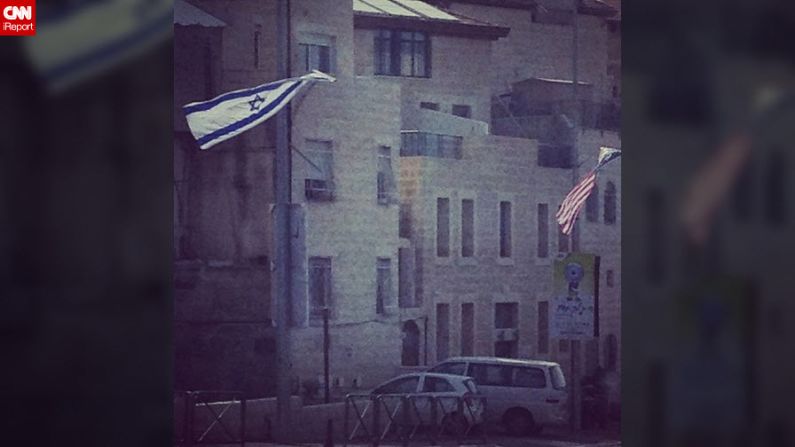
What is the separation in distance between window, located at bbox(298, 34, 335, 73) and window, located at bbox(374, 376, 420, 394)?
2515 mm

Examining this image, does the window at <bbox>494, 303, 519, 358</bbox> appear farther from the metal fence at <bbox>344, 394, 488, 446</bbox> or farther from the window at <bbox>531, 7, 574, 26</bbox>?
the window at <bbox>531, 7, 574, 26</bbox>

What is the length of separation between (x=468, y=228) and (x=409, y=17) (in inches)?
68.5

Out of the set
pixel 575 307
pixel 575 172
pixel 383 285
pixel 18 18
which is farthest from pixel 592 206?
pixel 18 18

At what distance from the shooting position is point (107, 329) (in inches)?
483

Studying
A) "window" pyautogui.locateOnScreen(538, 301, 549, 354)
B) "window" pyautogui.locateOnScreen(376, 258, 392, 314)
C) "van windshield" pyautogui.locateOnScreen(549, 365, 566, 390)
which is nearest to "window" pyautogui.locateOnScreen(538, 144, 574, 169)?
"window" pyautogui.locateOnScreen(538, 301, 549, 354)

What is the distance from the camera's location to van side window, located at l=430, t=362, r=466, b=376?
1370 cm

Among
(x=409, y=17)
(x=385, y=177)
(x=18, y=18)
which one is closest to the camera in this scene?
(x=18, y=18)

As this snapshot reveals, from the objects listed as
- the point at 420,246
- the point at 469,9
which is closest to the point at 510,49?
the point at 469,9

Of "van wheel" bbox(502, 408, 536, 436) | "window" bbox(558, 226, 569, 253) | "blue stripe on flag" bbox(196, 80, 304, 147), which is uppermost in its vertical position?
"blue stripe on flag" bbox(196, 80, 304, 147)

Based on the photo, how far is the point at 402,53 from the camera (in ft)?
45.3

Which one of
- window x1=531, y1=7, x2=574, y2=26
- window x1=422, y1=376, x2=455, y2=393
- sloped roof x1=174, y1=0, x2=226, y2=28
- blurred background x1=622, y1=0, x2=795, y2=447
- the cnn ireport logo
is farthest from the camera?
window x1=531, y1=7, x2=574, y2=26

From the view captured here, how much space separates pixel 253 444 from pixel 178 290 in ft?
4.32

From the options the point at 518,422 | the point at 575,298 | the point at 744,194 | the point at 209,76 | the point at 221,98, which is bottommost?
the point at 518,422

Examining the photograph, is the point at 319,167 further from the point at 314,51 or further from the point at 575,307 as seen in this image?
the point at 575,307
